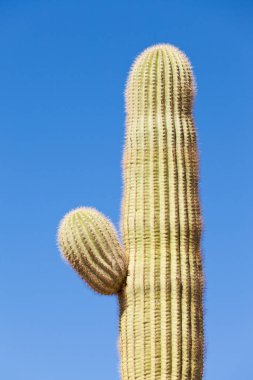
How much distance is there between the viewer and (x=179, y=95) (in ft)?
25.7

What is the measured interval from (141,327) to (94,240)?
0.80 meters

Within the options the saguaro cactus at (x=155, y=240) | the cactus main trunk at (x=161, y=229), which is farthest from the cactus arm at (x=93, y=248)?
the cactus main trunk at (x=161, y=229)

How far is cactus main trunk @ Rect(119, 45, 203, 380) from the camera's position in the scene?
708 cm

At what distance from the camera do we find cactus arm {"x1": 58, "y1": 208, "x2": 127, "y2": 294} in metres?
7.00

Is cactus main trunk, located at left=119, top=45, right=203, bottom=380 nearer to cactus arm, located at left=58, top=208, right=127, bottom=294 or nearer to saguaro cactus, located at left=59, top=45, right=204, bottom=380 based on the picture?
saguaro cactus, located at left=59, top=45, right=204, bottom=380

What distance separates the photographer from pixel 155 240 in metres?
7.32

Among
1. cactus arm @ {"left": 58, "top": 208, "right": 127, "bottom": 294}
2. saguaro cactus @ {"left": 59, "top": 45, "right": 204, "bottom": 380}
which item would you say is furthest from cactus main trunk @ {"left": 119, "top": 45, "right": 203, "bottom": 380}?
cactus arm @ {"left": 58, "top": 208, "right": 127, "bottom": 294}

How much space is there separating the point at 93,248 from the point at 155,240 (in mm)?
575

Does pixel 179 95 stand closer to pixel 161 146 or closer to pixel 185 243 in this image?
pixel 161 146

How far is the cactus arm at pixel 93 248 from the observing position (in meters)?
7.00

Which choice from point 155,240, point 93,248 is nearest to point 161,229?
point 155,240

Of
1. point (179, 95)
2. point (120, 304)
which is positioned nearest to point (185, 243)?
point (120, 304)

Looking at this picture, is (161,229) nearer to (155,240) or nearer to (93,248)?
(155,240)

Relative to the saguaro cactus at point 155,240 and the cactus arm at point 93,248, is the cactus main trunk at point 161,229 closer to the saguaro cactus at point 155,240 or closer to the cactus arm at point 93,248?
the saguaro cactus at point 155,240
